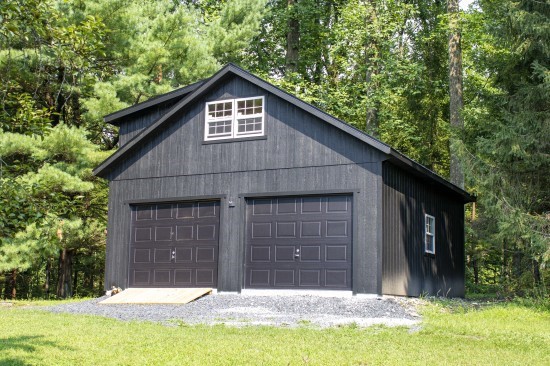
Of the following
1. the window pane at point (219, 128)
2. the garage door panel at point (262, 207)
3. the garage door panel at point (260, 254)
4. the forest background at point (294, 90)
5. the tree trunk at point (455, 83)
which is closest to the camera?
the forest background at point (294, 90)

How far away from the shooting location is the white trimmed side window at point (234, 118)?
1700 cm

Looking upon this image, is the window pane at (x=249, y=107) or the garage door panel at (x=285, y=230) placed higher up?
the window pane at (x=249, y=107)

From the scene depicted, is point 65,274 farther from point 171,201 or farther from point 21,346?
point 21,346

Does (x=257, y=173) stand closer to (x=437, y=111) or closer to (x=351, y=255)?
(x=351, y=255)

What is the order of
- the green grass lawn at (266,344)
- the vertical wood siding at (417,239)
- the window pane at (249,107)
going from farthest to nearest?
the window pane at (249,107)
the vertical wood siding at (417,239)
the green grass lawn at (266,344)

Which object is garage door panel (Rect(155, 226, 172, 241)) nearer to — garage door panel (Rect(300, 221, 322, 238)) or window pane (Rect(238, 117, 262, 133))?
window pane (Rect(238, 117, 262, 133))

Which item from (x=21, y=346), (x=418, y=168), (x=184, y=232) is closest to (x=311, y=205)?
(x=418, y=168)

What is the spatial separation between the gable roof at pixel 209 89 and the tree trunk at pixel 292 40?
13.0 m

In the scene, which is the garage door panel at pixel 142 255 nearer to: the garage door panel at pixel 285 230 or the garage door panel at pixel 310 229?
the garage door panel at pixel 285 230

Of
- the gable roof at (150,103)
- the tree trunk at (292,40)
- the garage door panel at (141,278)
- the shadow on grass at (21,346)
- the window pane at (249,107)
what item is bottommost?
the shadow on grass at (21,346)

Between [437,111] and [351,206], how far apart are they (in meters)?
17.4

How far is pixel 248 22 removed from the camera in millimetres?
26312

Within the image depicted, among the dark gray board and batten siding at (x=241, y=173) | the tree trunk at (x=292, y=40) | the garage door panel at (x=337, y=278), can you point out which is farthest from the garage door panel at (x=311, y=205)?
the tree trunk at (x=292, y=40)

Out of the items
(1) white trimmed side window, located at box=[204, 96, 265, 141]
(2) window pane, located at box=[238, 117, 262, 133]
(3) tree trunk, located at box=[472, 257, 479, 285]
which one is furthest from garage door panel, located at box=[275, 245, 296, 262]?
(3) tree trunk, located at box=[472, 257, 479, 285]
